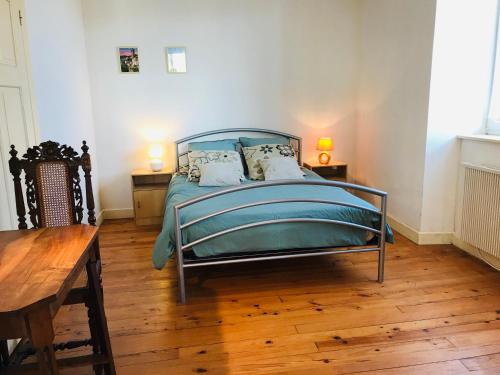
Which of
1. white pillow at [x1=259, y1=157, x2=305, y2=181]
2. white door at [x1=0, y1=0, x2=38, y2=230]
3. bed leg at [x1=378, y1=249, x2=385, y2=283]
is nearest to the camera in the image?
white door at [x1=0, y1=0, x2=38, y2=230]

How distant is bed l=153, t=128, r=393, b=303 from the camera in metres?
2.45

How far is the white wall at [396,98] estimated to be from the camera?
3.31 metres

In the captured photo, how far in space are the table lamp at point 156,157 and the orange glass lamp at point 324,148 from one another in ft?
5.86

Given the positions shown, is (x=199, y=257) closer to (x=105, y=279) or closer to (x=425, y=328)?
(x=105, y=279)

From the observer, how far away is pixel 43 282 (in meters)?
1.14

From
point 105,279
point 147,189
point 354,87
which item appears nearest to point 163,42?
point 147,189

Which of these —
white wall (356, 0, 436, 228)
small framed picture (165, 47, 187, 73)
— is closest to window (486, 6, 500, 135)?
white wall (356, 0, 436, 228)

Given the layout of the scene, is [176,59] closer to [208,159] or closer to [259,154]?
[208,159]

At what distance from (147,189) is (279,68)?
201 centimetres

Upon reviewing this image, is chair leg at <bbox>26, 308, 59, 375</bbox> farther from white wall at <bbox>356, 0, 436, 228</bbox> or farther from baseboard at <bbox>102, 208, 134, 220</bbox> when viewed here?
baseboard at <bbox>102, 208, 134, 220</bbox>

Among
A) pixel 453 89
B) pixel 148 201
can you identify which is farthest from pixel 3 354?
pixel 453 89

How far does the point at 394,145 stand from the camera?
3.80 meters

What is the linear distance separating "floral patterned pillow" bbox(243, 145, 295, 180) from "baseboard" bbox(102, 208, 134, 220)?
5.04 ft

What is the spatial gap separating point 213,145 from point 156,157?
65cm
